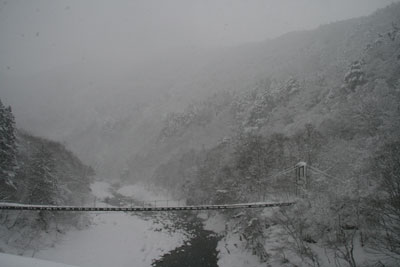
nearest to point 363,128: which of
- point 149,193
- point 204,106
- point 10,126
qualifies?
point 10,126

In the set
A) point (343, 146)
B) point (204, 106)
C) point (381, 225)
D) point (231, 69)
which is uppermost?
point (231, 69)

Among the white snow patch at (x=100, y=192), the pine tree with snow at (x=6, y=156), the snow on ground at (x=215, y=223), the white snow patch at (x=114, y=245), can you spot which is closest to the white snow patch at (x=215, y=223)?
the snow on ground at (x=215, y=223)

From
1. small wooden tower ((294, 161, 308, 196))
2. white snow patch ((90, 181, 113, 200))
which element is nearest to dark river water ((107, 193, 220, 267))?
small wooden tower ((294, 161, 308, 196))

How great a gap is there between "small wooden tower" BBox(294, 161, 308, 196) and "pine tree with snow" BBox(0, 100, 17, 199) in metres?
30.0

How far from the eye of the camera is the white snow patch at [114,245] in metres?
20.7

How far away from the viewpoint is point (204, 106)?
8231 cm

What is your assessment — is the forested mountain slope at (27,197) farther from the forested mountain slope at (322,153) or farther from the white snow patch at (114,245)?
the forested mountain slope at (322,153)

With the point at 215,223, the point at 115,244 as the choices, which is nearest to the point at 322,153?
the point at 215,223

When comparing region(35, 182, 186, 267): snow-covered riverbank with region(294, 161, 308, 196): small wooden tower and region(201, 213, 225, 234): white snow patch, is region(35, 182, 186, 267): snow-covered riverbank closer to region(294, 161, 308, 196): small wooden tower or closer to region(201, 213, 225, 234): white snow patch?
region(201, 213, 225, 234): white snow patch

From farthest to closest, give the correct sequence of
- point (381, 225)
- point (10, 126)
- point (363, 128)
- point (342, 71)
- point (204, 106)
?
point (204, 106) < point (342, 71) < point (363, 128) < point (10, 126) < point (381, 225)

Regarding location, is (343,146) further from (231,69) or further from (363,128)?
(231,69)

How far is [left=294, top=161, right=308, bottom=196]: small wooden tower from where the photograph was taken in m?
23.7

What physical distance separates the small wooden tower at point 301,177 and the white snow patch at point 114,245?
568 inches

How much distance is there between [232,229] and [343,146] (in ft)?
53.8
